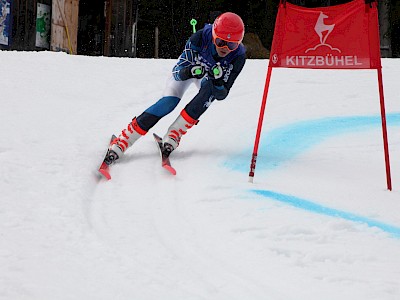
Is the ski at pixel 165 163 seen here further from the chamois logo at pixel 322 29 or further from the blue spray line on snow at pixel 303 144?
the chamois logo at pixel 322 29

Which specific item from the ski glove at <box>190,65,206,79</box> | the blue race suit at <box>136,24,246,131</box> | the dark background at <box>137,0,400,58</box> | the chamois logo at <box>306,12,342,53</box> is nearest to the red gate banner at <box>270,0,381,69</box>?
the chamois logo at <box>306,12,342,53</box>

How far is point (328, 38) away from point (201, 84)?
1228 mm

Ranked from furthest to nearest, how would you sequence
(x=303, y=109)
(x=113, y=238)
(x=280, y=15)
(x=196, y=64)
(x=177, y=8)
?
(x=177, y=8)
(x=303, y=109)
(x=196, y=64)
(x=280, y=15)
(x=113, y=238)

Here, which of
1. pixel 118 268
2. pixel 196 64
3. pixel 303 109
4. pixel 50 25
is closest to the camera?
pixel 118 268

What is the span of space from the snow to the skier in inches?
8.5

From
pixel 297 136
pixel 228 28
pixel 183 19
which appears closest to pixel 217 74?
pixel 228 28

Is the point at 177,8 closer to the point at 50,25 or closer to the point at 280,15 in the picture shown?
the point at 50,25

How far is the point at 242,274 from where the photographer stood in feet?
A: 11.5

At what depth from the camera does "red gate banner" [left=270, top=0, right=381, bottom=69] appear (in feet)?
17.0

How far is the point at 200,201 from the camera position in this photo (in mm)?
4672

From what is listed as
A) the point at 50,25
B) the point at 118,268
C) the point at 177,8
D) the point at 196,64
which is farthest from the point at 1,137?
the point at 177,8

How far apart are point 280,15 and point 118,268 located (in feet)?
9.14

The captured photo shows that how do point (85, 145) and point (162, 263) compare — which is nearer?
point (162, 263)

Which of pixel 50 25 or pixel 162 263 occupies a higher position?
pixel 50 25
